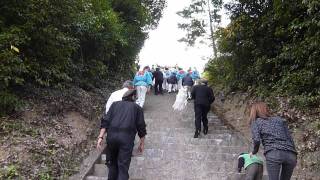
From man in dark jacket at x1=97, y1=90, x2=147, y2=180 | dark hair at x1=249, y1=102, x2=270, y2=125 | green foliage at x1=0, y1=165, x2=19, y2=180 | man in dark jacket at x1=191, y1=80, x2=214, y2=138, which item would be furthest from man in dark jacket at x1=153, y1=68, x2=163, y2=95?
dark hair at x1=249, y1=102, x2=270, y2=125

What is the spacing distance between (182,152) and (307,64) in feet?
12.4

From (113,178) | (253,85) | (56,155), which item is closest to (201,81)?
(253,85)

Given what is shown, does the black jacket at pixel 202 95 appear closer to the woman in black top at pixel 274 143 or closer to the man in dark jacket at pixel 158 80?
the woman in black top at pixel 274 143

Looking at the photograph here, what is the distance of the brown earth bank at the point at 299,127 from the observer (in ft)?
27.7

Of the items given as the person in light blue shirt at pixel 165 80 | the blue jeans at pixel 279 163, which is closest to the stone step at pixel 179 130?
the blue jeans at pixel 279 163

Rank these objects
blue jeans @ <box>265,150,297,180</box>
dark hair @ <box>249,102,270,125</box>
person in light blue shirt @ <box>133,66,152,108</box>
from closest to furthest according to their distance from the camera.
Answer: blue jeans @ <box>265,150,297,180</box>, dark hair @ <box>249,102,270,125</box>, person in light blue shirt @ <box>133,66,152,108</box>

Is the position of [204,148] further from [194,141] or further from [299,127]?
[299,127]

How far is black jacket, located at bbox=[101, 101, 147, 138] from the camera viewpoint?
687 cm

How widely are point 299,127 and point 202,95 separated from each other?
9.83 ft

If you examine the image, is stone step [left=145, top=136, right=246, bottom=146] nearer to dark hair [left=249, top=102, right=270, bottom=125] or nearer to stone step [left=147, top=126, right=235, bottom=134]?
stone step [left=147, top=126, right=235, bottom=134]

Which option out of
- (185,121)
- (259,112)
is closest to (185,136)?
(185,121)

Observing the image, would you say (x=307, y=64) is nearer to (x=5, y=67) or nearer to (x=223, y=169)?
(x=223, y=169)

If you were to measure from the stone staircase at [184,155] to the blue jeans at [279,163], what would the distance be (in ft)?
5.72

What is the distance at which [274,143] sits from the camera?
6262mm
